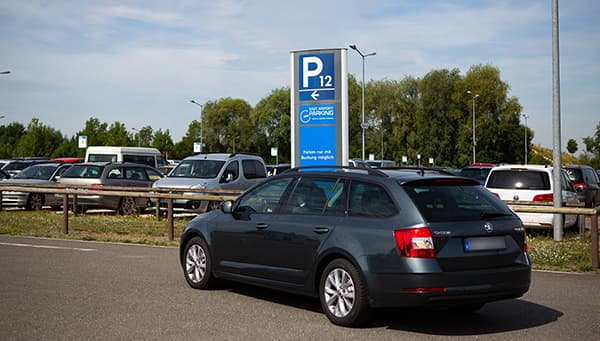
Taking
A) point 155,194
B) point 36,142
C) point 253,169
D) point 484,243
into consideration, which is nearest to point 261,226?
point 484,243

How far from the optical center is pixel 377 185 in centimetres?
769

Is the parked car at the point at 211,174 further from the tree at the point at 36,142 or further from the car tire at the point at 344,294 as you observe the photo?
the tree at the point at 36,142

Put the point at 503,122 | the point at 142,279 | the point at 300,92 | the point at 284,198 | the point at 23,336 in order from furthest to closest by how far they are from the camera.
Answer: the point at 503,122 < the point at 300,92 < the point at 142,279 < the point at 284,198 < the point at 23,336

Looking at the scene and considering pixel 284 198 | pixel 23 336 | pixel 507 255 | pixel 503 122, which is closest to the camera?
pixel 23 336

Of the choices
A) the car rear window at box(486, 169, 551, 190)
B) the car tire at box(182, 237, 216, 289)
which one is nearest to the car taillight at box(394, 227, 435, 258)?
the car tire at box(182, 237, 216, 289)

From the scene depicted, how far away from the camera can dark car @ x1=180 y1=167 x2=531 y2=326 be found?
23.2 feet

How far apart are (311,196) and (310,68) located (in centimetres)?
1023

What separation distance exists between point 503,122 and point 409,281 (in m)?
76.1

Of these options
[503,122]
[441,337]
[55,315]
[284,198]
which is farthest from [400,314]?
[503,122]

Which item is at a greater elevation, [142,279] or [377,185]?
[377,185]

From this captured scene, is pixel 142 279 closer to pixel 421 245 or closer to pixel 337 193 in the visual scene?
pixel 337 193

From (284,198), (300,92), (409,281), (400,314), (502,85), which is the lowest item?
(400,314)

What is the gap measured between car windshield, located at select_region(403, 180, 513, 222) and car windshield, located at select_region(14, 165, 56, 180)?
74.0ft

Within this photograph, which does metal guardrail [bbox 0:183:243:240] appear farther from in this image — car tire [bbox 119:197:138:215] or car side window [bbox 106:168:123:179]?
car side window [bbox 106:168:123:179]
